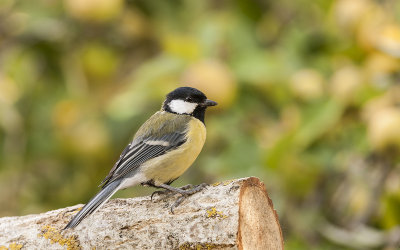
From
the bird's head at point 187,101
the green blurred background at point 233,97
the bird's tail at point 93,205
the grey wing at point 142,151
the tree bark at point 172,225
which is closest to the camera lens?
the tree bark at point 172,225

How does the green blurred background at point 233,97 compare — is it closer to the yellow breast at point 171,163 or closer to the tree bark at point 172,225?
the yellow breast at point 171,163

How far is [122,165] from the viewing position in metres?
1.59

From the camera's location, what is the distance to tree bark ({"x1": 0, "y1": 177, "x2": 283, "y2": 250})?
121 cm

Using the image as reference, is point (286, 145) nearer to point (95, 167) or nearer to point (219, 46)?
point (219, 46)

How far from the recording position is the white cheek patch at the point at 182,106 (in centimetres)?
182

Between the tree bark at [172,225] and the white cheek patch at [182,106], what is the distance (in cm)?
47

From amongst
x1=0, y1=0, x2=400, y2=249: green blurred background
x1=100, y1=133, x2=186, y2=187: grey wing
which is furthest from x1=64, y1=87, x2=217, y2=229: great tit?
x1=0, y1=0, x2=400, y2=249: green blurred background

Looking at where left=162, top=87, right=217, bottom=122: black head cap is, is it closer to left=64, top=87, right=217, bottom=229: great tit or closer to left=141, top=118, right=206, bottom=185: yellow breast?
left=64, top=87, right=217, bottom=229: great tit

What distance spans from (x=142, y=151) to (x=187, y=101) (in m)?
0.25

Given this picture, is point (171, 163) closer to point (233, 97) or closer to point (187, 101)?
point (187, 101)

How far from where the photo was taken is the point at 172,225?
4.15ft

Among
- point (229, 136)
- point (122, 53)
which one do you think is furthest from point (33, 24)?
point (229, 136)

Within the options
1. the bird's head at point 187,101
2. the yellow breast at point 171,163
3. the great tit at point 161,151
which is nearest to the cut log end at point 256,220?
the great tit at point 161,151

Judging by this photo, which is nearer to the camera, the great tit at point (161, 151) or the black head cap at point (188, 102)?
the great tit at point (161, 151)
